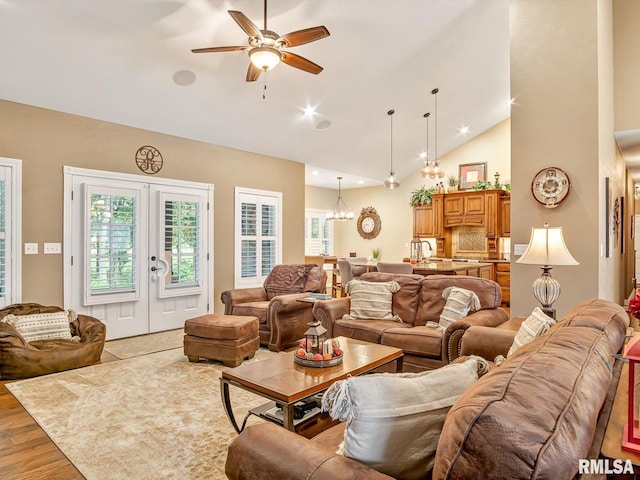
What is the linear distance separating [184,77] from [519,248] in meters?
4.24

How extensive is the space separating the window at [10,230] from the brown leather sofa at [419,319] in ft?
10.9

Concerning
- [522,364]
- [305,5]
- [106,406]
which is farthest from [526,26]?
[106,406]

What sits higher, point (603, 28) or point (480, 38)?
point (480, 38)

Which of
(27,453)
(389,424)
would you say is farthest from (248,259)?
(389,424)

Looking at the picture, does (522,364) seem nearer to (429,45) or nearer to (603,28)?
(603,28)

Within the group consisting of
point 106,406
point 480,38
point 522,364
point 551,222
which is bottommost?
point 106,406

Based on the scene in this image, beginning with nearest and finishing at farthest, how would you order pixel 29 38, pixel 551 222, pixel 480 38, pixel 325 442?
pixel 325 442 < pixel 29 38 < pixel 551 222 < pixel 480 38

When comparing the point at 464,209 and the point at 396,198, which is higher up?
the point at 396,198

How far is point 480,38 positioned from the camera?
5.42 m

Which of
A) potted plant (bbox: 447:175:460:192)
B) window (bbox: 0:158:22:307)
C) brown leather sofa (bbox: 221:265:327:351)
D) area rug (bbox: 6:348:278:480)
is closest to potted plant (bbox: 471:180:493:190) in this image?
potted plant (bbox: 447:175:460:192)

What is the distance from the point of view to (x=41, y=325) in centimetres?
400

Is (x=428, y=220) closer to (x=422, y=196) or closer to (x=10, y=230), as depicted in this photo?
(x=422, y=196)

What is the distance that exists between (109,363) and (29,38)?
3265 mm

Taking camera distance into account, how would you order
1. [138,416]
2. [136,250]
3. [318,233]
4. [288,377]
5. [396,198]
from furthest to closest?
[318,233] → [396,198] → [136,250] → [138,416] → [288,377]
